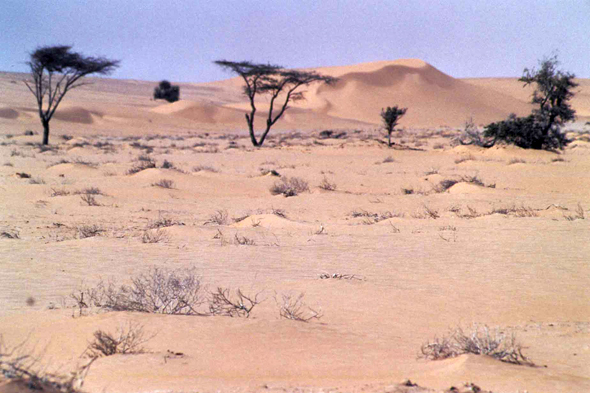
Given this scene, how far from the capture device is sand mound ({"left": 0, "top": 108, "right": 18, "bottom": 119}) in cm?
5364

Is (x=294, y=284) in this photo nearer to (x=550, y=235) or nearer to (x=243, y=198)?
(x=550, y=235)

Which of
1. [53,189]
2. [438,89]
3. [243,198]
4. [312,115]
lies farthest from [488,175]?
[438,89]

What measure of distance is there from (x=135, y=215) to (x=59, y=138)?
32.4m

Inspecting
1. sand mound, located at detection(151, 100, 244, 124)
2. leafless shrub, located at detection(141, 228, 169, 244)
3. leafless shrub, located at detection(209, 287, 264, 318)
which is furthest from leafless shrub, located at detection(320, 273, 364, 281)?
sand mound, located at detection(151, 100, 244, 124)

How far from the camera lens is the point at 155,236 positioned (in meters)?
9.80

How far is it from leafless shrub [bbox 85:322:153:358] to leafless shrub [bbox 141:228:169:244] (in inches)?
194

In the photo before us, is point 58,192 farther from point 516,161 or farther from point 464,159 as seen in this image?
point 516,161

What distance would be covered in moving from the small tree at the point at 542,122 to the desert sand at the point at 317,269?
15.1ft

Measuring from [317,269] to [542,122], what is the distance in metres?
23.7

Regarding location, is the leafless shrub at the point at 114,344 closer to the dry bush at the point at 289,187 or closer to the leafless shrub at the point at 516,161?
the dry bush at the point at 289,187

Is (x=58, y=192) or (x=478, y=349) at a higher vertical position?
(x=478, y=349)

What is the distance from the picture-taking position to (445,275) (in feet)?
24.4

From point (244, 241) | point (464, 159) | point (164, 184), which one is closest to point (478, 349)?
point (244, 241)

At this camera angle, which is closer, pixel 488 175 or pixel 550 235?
pixel 550 235
